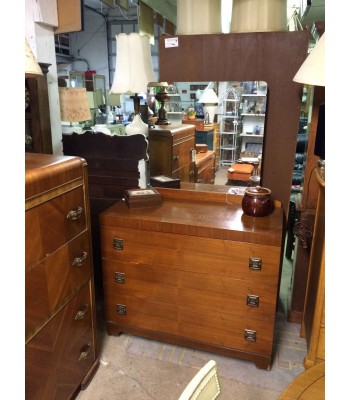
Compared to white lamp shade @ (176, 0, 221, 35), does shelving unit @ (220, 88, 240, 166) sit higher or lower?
lower

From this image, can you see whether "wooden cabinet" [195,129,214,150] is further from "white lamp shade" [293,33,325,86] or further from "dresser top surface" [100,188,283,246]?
"white lamp shade" [293,33,325,86]

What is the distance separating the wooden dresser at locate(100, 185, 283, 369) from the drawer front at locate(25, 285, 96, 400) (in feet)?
0.97

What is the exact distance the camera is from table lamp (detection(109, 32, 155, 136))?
6.25 ft

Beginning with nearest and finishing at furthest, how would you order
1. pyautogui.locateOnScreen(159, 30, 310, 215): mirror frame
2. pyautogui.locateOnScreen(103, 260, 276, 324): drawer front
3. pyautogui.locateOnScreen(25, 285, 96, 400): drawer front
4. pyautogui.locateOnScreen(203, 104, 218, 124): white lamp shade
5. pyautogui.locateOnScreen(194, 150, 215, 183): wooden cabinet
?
pyautogui.locateOnScreen(25, 285, 96, 400): drawer front
pyautogui.locateOnScreen(103, 260, 276, 324): drawer front
pyautogui.locateOnScreen(159, 30, 310, 215): mirror frame
pyautogui.locateOnScreen(203, 104, 218, 124): white lamp shade
pyautogui.locateOnScreen(194, 150, 215, 183): wooden cabinet

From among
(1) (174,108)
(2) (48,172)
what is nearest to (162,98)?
(1) (174,108)

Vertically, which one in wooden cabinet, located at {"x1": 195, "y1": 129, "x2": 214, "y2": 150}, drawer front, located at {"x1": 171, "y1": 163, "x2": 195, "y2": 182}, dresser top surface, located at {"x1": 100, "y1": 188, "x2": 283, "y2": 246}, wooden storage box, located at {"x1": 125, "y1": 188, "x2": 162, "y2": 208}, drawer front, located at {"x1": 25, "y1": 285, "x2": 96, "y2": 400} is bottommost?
drawer front, located at {"x1": 25, "y1": 285, "x2": 96, "y2": 400}

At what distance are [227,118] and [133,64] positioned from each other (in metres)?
0.66

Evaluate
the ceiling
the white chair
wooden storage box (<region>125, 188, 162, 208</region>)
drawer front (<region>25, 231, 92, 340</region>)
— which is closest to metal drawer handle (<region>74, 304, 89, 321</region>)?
drawer front (<region>25, 231, 92, 340</region>)

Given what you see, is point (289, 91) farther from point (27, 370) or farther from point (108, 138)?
point (27, 370)

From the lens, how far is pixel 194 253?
5.30ft

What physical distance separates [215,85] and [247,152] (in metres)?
0.43

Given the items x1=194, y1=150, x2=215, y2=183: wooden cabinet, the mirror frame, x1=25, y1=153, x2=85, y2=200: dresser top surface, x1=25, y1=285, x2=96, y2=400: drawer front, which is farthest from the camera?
x1=194, y1=150, x2=215, y2=183: wooden cabinet
